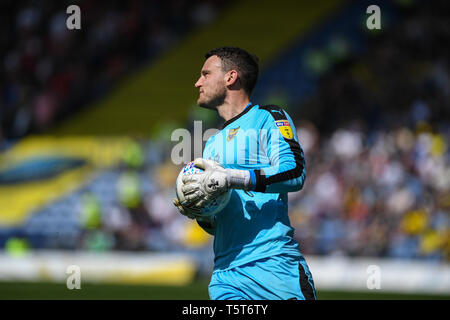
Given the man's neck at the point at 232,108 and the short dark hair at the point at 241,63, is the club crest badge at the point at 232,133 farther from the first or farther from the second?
the short dark hair at the point at 241,63

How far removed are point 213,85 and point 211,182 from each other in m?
0.79

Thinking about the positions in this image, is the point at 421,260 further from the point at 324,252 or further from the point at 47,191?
the point at 47,191

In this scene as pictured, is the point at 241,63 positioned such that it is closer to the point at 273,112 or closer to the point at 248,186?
the point at 273,112

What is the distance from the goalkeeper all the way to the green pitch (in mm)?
6489

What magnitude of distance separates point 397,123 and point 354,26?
499 centimetres

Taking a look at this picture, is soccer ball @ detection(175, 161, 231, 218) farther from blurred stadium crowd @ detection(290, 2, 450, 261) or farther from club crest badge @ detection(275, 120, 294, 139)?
blurred stadium crowd @ detection(290, 2, 450, 261)

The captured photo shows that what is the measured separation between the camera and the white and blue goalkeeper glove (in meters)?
4.17

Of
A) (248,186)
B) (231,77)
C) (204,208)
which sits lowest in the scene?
(204,208)

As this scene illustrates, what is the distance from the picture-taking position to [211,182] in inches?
164

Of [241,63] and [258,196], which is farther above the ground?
[241,63]

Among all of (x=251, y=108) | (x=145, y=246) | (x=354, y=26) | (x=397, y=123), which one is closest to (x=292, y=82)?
(x=354, y=26)

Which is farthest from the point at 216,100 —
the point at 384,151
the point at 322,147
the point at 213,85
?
the point at 322,147

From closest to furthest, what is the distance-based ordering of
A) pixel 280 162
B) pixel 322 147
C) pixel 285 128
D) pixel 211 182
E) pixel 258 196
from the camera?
pixel 211 182, pixel 280 162, pixel 285 128, pixel 258 196, pixel 322 147

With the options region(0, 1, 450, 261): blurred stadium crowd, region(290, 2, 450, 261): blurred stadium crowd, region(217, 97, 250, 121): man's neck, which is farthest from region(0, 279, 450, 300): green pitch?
region(217, 97, 250, 121): man's neck
